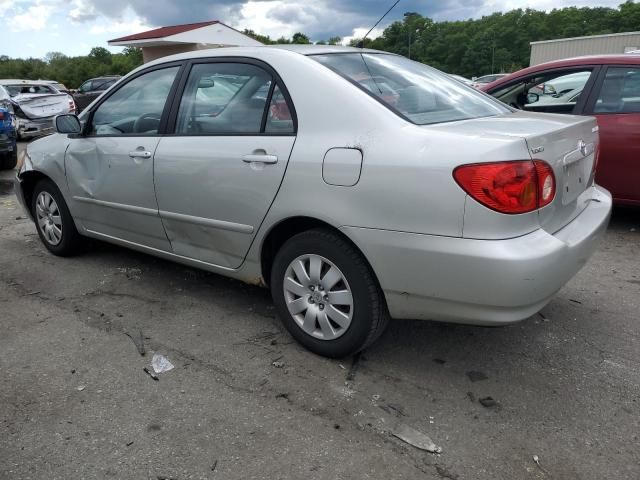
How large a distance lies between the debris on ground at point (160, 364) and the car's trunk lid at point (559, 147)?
Answer: 188 centimetres

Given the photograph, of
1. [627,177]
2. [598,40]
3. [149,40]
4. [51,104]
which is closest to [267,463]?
[627,177]

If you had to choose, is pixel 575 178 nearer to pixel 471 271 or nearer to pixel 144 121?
pixel 471 271

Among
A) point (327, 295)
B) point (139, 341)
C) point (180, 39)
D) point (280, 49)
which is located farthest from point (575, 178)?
point (180, 39)

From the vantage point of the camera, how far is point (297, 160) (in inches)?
107

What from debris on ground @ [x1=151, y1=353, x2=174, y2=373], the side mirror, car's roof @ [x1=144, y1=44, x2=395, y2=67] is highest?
car's roof @ [x1=144, y1=44, x2=395, y2=67]

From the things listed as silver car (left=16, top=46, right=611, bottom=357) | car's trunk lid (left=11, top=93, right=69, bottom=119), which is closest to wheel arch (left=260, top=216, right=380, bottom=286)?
silver car (left=16, top=46, right=611, bottom=357)

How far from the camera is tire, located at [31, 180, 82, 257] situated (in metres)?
4.40

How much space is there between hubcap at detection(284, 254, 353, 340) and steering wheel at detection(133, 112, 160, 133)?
1.45 metres

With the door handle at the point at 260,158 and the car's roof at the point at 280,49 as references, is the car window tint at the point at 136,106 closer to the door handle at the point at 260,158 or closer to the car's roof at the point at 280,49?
the car's roof at the point at 280,49

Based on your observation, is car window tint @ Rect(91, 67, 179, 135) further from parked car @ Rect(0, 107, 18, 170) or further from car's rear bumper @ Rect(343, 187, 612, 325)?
parked car @ Rect(0, 107, 18, 170)

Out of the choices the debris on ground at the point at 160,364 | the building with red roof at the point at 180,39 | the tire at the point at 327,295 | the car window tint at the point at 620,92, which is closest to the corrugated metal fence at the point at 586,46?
the building with red roof at the point at 180,39

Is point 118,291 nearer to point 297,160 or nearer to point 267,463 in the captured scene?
point 297,160

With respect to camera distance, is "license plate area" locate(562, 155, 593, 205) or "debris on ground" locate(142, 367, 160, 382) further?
"debris on ground" locate(142, 367, 160, 382)

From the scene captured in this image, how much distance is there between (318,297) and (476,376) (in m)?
0.89
